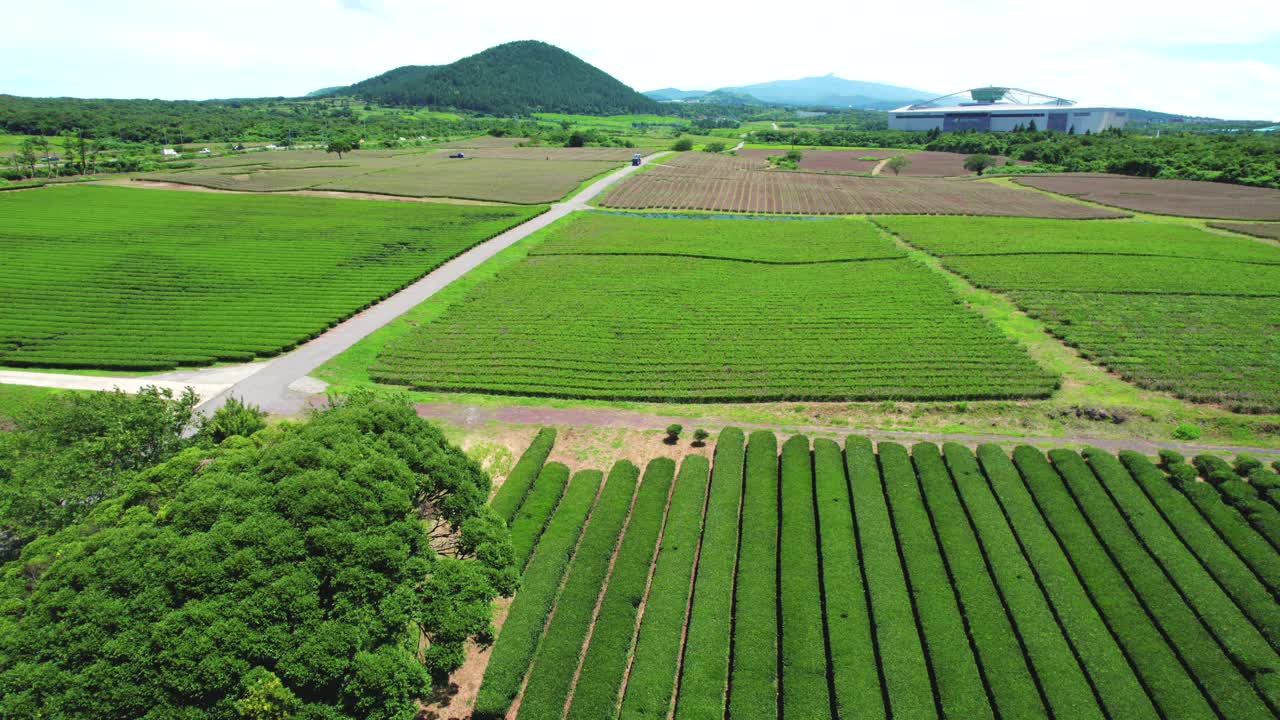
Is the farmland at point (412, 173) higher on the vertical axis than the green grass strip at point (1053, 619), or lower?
higher

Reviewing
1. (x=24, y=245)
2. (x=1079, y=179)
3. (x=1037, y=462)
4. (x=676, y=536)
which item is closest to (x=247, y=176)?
(x=24, y=245)

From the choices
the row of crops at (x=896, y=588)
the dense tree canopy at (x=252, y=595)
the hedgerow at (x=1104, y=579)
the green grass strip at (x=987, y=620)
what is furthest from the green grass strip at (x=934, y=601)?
the dense tree canopy at (x=252, y=595)

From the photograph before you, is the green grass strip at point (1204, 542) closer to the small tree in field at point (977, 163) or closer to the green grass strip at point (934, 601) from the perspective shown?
the green grass strip at point (934, 601)

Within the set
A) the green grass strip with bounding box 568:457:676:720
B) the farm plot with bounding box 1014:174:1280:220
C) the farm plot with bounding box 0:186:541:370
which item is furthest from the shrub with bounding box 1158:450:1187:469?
the farm plot with bounding box 1014:174:1280:220

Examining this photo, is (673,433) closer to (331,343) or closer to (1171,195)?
(331,343)

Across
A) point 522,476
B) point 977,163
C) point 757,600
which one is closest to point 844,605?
point 757,600

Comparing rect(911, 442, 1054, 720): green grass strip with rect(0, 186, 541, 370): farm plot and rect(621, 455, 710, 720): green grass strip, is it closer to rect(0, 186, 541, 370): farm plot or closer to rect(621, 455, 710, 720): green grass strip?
rect(621, 455, 710, 720): green grass strip

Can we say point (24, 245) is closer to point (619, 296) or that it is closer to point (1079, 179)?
point (619, 296)

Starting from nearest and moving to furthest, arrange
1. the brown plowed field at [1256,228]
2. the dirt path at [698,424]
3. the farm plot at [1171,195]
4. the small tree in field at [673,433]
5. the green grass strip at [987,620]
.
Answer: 1. the green grass strip at [987,620]
2. the dirt path at [698,424]
3. the small tree in field at [673,433]
4. the brown plowed field at [1256,228]
5. the farm plot at [1171,195]
